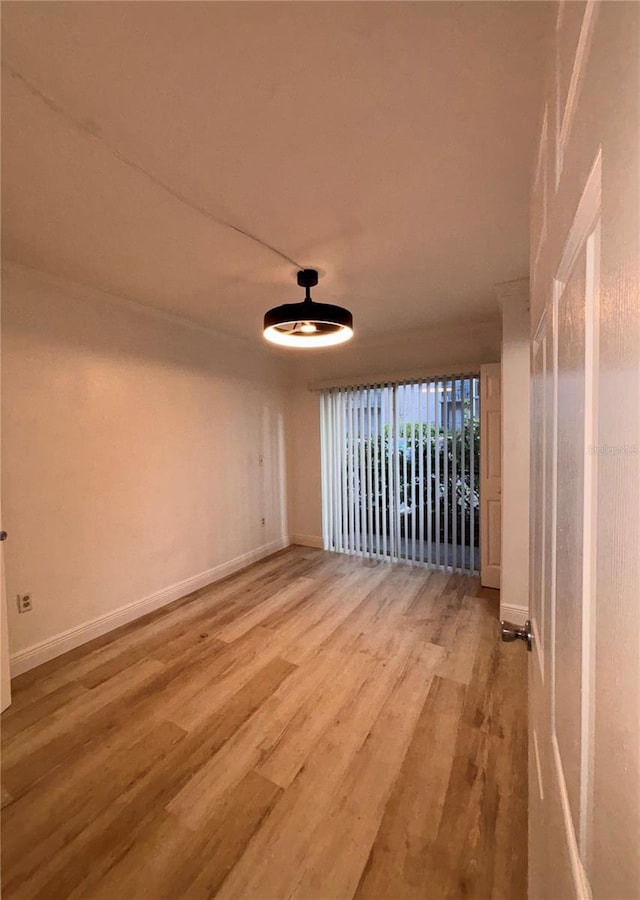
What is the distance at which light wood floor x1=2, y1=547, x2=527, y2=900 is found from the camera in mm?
1187

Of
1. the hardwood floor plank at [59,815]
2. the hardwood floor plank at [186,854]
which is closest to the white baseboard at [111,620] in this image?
the hardwood floor plank at [59,815]

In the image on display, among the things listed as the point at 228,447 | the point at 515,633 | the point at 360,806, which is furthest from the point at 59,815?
the point at 228,447

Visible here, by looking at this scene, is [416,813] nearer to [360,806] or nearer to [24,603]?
[360,806]

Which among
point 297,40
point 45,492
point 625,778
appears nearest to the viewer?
point 625,778

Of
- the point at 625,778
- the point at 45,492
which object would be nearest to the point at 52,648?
the point at 45,492

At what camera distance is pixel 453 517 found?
3.62 metres

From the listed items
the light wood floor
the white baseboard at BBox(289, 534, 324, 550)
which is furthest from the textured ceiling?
the white baseboard at BBox(289, 534, 324, 550)

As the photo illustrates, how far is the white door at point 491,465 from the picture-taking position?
124 inches

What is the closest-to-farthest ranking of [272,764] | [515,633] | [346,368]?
[515,633] → [272,764] → [346,368]

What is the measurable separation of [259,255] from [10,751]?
2.76 m

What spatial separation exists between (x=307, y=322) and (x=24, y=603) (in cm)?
239

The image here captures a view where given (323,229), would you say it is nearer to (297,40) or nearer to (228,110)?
(228,110)

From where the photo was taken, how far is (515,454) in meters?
2.63

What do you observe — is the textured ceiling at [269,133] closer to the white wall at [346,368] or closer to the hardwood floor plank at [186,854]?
the white wall at [346,368]
